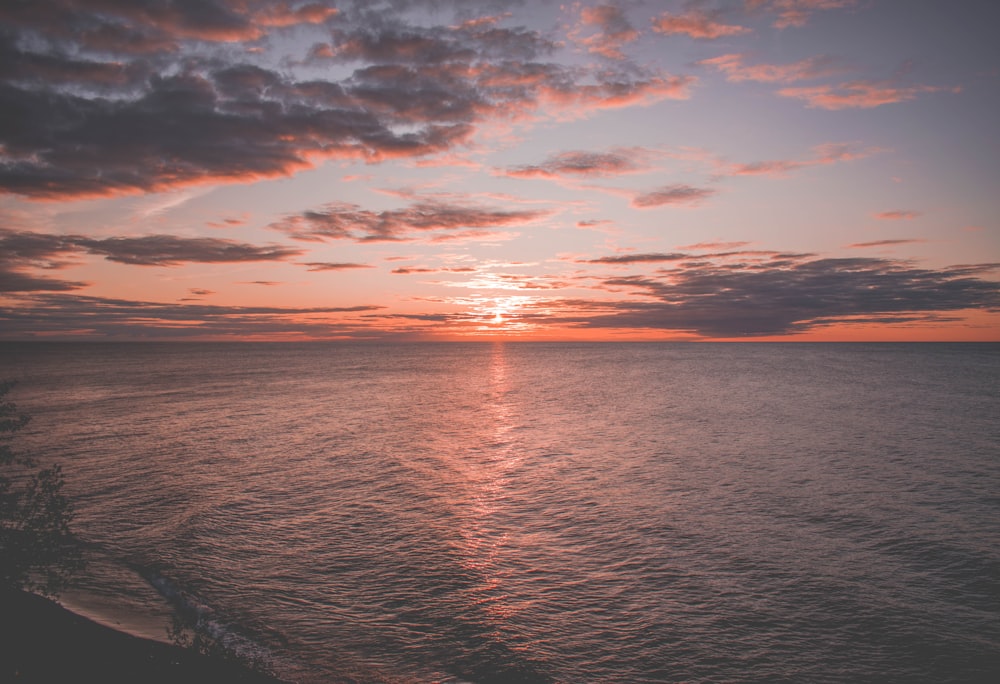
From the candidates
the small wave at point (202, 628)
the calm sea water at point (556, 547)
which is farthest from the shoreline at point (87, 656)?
the calm sea water at point (556, 547)

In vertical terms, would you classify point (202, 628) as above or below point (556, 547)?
above

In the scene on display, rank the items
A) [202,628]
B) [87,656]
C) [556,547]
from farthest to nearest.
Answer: [556,547] < [202,628] < [87,656]

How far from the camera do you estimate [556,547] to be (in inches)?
1045

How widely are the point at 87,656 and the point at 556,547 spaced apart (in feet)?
60.2

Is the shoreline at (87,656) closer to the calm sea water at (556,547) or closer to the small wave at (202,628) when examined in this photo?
the small wave at (202,628)

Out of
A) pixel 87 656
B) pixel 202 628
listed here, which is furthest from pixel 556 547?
pixel 87 656

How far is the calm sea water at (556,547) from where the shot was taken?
1742cm

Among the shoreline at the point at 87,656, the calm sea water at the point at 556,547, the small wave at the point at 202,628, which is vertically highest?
the shoreline at the point at 87,656

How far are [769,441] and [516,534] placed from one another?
36061 millimetres

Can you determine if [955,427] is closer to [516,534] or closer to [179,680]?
[516,534]

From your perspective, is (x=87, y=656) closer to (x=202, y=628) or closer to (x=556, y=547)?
(x=202, y=628)

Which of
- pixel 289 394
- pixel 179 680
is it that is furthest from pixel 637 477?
pixel 289 394

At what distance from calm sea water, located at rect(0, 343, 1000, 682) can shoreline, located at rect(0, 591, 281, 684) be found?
240cm

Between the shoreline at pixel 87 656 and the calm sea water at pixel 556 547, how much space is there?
7.89ft
